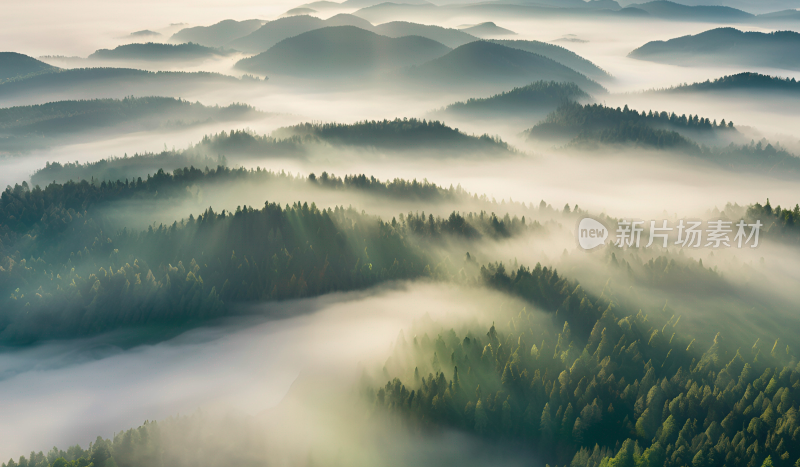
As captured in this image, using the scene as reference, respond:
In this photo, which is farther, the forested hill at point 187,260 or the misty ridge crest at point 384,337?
the forested hill at point 187,260

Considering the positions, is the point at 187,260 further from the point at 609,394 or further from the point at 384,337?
the point at 609,394

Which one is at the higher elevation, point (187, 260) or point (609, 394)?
point (187, 260)

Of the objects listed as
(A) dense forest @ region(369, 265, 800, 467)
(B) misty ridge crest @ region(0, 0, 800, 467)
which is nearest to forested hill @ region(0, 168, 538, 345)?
(B) misty ridge crest @ region(0, 0, 800, 467)

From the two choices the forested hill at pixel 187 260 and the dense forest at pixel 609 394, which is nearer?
the dense forest at pixel 609 394

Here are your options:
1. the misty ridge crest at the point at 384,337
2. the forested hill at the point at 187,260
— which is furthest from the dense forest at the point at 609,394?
the forested hill at the point at 187,260

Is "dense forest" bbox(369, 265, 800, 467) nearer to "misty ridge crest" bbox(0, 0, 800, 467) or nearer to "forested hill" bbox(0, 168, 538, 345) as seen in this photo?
"misty ridge crest" bbox(0, 0, 800, 467)

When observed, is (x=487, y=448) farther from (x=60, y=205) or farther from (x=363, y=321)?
(x=60, y=205)

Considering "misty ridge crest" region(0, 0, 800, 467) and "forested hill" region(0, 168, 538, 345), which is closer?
"misty ridge crest" region(0, 0, 800, 467)

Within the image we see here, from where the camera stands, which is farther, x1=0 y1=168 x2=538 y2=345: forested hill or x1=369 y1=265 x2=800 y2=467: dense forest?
x1=0 y1=168 x2=538 y2=345: forested hill

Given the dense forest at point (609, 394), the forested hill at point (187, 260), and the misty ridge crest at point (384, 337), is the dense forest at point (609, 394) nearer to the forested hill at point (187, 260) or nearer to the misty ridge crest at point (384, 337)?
the misty ridge crest at point (384, 337)

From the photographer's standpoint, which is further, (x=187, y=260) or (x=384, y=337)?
(x=187, y=260)

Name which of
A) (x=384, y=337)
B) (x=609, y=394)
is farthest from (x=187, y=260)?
(x=609, y=394)
